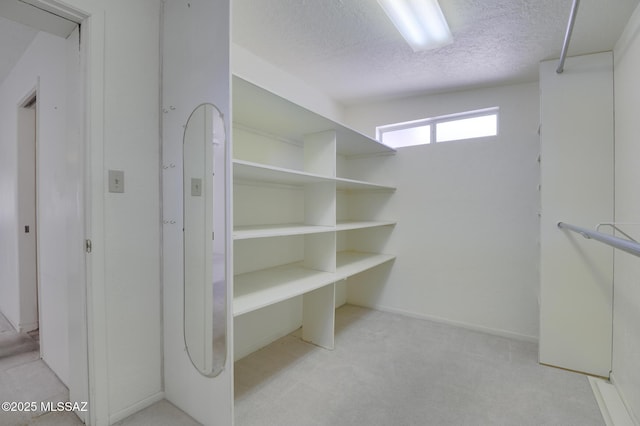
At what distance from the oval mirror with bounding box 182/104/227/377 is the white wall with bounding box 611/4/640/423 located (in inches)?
86.6

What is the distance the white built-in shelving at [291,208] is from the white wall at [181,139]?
1.01 feet

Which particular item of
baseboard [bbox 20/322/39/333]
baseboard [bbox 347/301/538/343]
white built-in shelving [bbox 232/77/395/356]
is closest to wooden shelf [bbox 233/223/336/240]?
white built-in shelving [bbox 232/77/395/356]

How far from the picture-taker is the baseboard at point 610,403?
1.63 metres

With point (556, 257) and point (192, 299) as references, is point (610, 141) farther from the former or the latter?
point (192, 299)

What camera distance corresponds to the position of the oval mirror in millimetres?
1464

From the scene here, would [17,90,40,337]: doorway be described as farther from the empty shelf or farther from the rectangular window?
the rectangular window

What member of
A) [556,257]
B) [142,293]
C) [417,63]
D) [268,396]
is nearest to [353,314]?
[268,396]

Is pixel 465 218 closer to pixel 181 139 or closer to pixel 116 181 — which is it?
pixel 181 139

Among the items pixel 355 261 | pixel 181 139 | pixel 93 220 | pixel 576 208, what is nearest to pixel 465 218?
pixel 576 208

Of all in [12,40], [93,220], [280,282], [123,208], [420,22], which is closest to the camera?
[93,220]

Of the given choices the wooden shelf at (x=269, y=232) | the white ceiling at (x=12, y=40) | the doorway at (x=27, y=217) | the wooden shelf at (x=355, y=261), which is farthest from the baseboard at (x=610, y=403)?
the white ceiling at (x=12, y=40)

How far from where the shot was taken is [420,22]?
1846 millimetres

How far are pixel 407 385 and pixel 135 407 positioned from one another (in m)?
1.64

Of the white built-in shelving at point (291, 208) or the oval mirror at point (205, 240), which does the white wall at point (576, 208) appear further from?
the oval mirror at point (205, 240)
